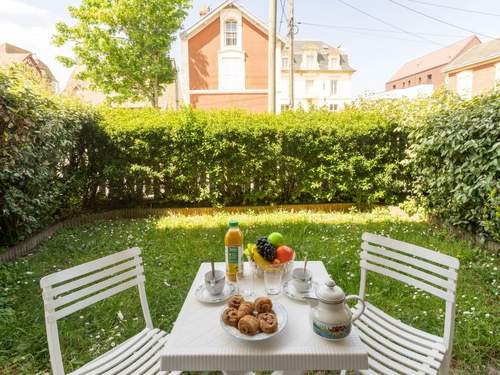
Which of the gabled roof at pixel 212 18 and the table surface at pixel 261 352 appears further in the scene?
the gabled roof at pixel 212 18

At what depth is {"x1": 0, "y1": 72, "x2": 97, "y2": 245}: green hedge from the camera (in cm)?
339

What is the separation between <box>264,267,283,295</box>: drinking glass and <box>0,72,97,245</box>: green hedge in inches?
131

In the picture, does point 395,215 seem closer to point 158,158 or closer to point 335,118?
point 335,118

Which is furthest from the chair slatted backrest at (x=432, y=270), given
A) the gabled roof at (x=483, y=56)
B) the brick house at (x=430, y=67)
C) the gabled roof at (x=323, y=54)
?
the brick house at (x=430, y=67)

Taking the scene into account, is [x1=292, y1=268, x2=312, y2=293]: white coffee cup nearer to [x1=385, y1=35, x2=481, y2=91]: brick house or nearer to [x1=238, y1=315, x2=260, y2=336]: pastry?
[x1=238, y1=315, x2=260, y2=336]: pastry

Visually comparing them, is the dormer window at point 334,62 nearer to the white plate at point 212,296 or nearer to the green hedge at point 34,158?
the green hedge at point 34,158

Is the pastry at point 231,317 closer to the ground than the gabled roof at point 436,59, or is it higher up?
closer to the ground

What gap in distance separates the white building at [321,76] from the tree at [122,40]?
599 inches

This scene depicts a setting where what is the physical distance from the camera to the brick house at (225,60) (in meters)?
15.7

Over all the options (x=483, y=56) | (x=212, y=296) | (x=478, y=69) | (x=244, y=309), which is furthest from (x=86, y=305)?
(x=478, y=69)

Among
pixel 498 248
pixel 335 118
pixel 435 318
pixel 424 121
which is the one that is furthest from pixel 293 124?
pixel 435 318

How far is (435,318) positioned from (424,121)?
3.71 meters

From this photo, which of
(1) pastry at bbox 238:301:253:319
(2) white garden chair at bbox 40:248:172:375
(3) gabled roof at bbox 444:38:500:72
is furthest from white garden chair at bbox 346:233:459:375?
(3) gabled roof at bbox 444:38:500:72

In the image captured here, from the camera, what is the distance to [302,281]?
148 cm
